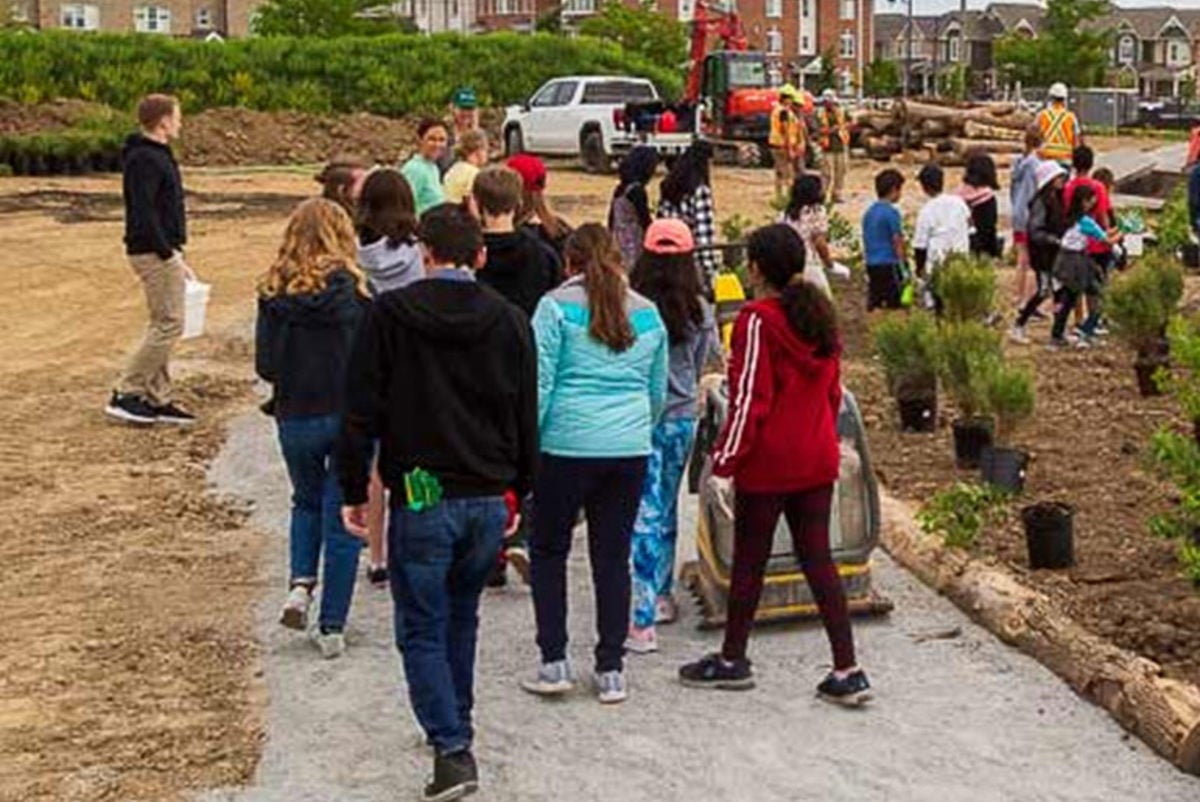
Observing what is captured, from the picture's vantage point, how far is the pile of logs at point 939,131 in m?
42.4

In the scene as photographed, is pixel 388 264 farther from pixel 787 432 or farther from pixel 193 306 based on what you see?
pixel 193 306

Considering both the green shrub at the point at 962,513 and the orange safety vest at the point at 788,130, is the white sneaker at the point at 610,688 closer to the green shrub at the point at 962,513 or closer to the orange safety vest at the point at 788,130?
the green shrub at the point at 962,513

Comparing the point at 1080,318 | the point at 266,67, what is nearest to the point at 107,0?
the point at 266,67

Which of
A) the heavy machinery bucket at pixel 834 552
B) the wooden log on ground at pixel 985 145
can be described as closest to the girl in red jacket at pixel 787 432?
the heavy machinery bucket at pixel 834 552

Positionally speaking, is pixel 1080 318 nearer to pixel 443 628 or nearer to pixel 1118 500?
pixel 1118 500

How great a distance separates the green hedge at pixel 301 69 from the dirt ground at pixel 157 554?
3342 cm

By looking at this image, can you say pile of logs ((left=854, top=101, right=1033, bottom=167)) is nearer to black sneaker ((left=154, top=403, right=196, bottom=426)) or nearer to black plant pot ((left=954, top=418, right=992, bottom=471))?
black sneaker ((left=154, top=403, right=196, bottom=426))

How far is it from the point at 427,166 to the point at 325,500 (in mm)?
3797

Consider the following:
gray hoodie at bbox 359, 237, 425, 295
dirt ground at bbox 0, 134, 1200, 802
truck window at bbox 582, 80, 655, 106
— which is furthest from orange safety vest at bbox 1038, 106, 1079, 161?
truck window at bbox 582, 80, 655, 106

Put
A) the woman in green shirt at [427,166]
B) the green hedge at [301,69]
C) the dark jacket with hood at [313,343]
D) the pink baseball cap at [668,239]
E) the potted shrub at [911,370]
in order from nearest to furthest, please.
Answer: the pink baseball cap at [668,239] → the dark jacket with hood at [313,343] → the woman in green shirt at [427,166] → the potted shrub at [911,370] → the green hedge at [301,69]

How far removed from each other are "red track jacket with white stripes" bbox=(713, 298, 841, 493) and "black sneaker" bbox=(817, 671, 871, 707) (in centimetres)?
66

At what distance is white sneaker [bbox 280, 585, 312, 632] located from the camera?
750 cm

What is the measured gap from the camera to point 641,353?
6.64 metres

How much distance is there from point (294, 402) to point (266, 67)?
153 feet
